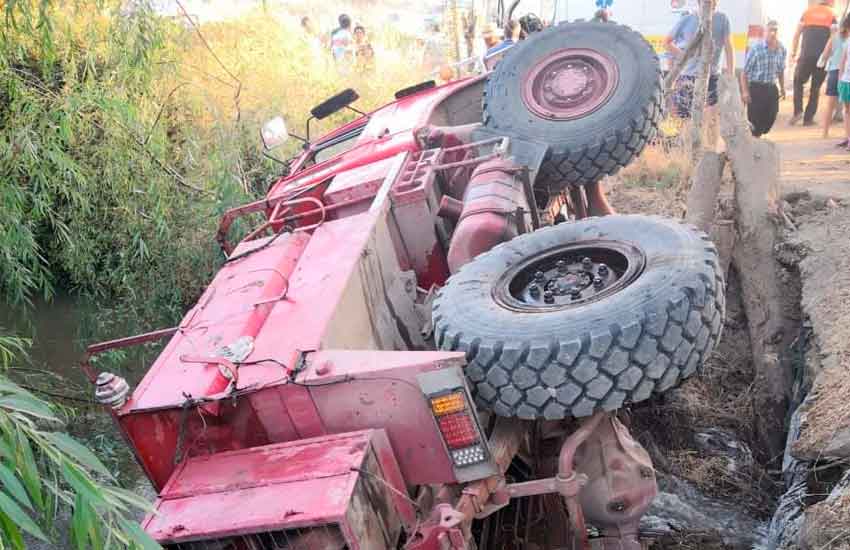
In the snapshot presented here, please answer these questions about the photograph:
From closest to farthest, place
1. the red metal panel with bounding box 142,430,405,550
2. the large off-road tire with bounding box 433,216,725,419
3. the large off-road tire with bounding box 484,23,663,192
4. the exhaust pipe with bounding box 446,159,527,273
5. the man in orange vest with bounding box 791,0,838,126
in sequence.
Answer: the red metal panel with bounding box 142,430,405,550
the large off-road tire with bounding box 433,216,725,419
the exhaust pipe with bounding box 446,159,527,273
the large off-road tire with bounding box 484,23,663,192
the man in orange vest with bounding box 791,0,838,126

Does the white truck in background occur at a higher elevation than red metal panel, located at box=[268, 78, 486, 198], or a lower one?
lower

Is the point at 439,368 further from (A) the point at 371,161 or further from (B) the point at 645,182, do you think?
(B) the point at 645,182

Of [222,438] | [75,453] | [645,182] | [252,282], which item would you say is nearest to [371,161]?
[252,282]

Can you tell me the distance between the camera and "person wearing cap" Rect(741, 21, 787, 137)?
29.5 feet

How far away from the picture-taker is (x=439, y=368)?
2.53 metres

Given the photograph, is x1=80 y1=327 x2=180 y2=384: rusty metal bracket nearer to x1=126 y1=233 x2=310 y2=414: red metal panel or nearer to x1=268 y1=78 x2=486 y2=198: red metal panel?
x1=126 y1=233 x2=310 y2=414: red metal panel

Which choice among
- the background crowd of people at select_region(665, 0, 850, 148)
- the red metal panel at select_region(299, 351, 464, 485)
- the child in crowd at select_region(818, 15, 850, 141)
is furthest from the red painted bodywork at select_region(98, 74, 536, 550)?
the child in crowd at select_region(818, 15, 850, 141)

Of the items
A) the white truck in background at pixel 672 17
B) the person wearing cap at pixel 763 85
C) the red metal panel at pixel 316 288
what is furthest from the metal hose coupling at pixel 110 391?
the white truck in background at pixel 672 17

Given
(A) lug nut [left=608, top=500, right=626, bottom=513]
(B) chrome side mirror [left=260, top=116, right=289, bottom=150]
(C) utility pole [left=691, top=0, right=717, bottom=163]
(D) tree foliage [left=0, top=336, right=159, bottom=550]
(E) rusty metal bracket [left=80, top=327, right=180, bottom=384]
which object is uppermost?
(D) tree foliage [left=0, top=336, right=159, bottom=550]

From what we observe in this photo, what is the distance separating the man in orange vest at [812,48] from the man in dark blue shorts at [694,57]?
1679 millimetres

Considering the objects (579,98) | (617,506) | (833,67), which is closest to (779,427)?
(617,506)

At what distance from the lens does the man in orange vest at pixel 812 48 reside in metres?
9.69

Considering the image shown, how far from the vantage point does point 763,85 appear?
905cm

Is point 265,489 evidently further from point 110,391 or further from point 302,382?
point 110,391
